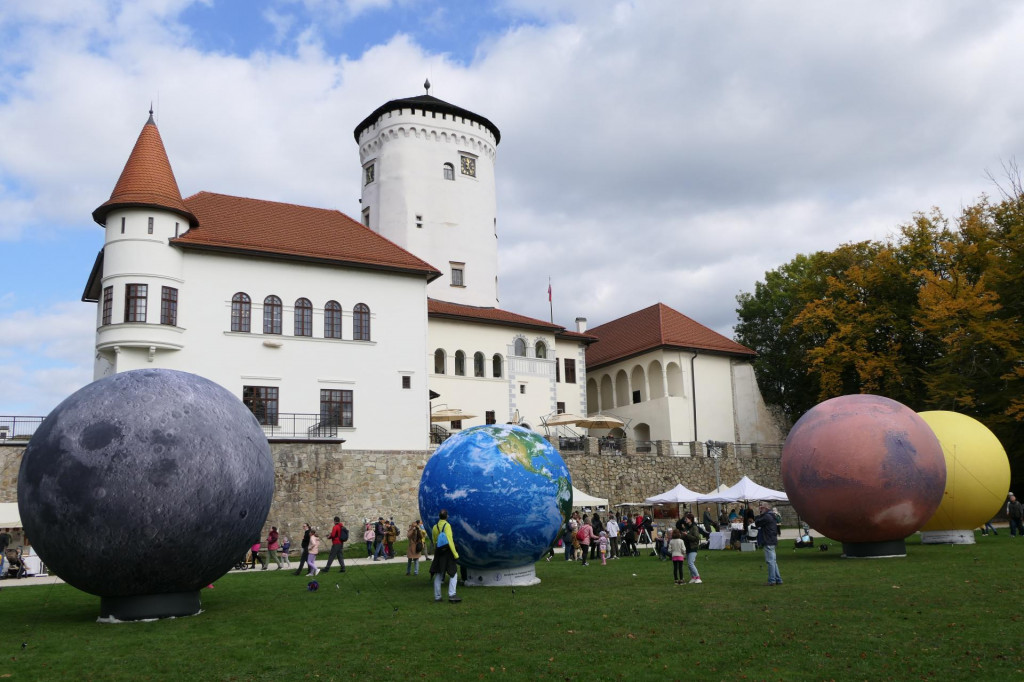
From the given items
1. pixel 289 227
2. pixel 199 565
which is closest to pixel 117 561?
pixel 199 565

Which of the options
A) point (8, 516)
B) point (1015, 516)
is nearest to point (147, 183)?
point (8, 516)

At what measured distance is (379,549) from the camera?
28406 millimetres

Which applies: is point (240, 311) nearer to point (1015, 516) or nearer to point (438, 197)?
point (438, 197)

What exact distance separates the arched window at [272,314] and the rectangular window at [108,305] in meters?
6.21

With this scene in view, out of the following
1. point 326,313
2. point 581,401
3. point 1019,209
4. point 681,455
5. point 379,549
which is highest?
point 1019,209

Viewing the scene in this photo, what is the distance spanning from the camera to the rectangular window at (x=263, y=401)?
36656 millimetres

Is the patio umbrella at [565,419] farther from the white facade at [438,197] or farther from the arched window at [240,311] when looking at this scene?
the arched window at [240,311]

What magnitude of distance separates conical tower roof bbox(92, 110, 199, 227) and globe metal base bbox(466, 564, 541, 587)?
25.5m

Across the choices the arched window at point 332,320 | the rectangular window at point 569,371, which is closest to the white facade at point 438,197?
the rectangular window at point 569,371

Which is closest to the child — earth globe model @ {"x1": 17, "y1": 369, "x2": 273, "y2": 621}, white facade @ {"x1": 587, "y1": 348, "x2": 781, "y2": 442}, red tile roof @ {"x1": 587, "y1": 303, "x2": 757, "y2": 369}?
earth globe model @ {"x1": 17, "y1": 369, "x2": 273, "y2": 621}

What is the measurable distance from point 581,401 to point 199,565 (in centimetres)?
4038

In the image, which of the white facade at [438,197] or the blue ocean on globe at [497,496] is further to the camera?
the white facade at [438,197]

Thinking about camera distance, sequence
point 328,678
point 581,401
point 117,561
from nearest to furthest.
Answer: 1. point 328,678
2. point 117,561
3. point 581,401

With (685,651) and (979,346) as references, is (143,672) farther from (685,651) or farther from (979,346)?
(979,346)
